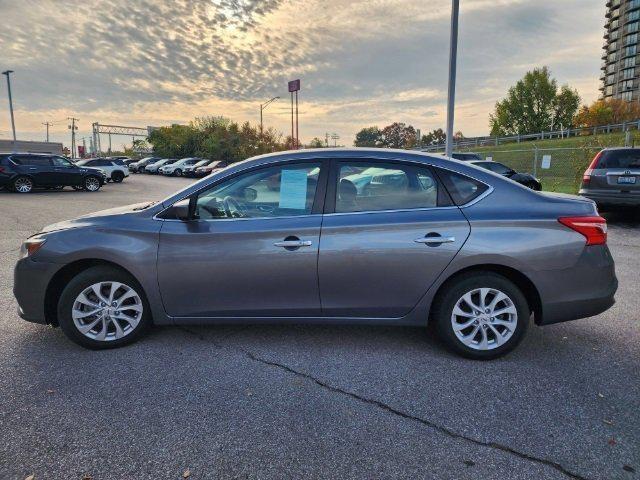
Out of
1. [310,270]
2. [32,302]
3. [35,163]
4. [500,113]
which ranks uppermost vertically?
[500,113]

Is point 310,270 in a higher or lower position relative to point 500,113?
lower

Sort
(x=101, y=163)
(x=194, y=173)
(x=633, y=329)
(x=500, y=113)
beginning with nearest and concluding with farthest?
(x=633, y=329) < (x=101, y=163) < (x=194, y=173) < (x=500, y=113)

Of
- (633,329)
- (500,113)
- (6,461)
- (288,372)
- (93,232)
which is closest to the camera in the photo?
(6,461)

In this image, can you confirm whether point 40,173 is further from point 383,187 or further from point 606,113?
point 606,113

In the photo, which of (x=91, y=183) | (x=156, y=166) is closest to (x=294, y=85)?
(x=156, y=166)

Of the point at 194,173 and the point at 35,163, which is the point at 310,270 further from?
Answer: the point at 194,173

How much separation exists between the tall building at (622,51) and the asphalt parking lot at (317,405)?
10523cm

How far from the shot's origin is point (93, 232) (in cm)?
349

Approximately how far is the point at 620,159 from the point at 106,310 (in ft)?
33.1

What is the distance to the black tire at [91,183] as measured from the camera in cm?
2067

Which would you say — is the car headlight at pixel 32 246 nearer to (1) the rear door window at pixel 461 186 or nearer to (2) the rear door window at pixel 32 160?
(1) the rear door window at pixel 461 186

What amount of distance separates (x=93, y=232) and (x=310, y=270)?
1774 millimetres

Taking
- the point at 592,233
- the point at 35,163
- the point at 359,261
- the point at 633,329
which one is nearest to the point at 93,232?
the point at 359,261

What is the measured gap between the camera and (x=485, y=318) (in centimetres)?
334
